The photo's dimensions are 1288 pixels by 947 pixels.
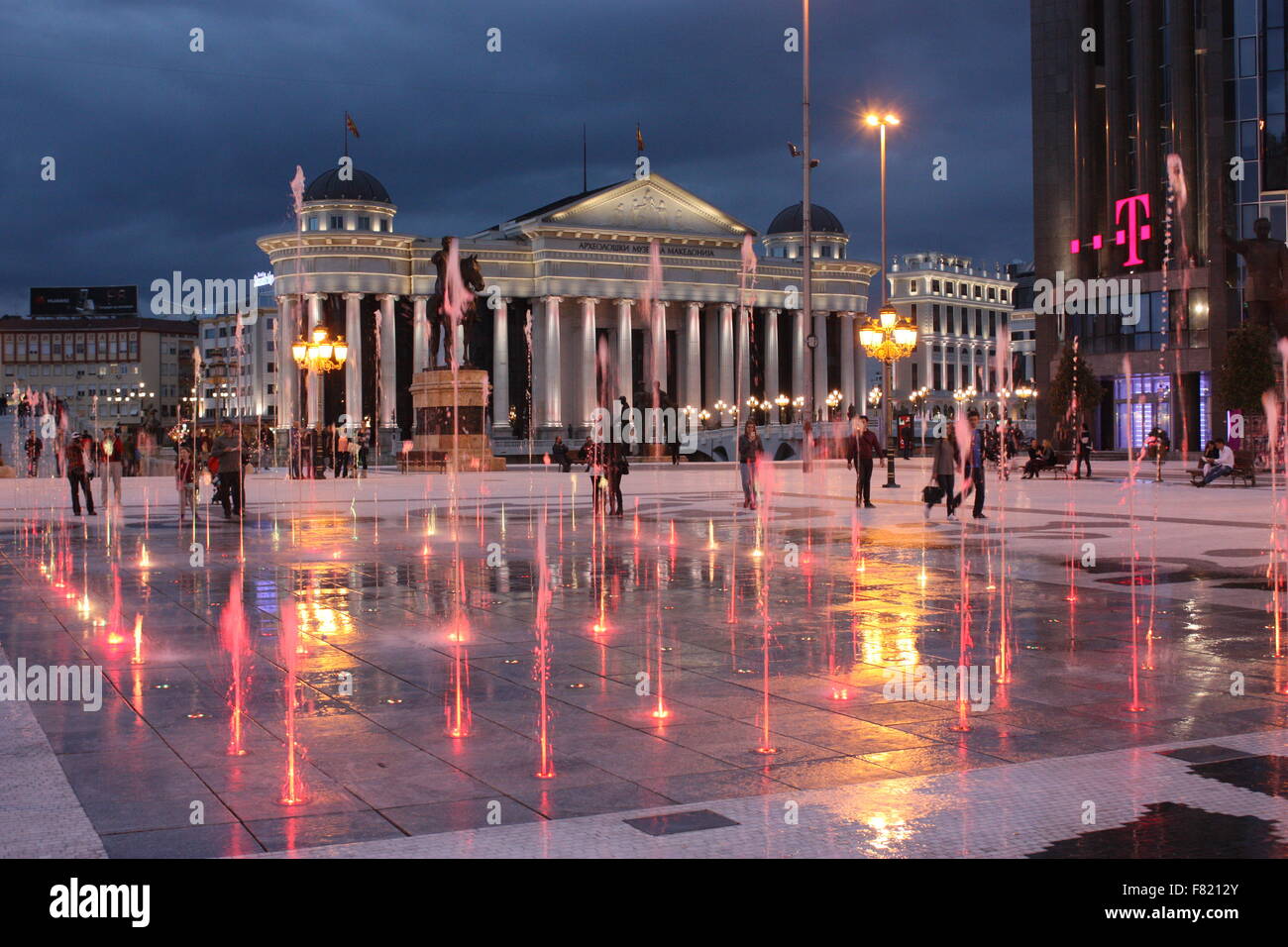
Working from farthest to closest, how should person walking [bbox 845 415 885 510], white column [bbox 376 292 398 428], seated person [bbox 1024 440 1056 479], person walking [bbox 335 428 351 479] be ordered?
white column [bbox 376 292 398 428] < person walking [bbox 335 428 351 479] < seated person [bbox 1024 440 1056 479] < person walking [bbox 845 415 885 510]

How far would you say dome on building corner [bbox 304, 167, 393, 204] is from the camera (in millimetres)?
100250

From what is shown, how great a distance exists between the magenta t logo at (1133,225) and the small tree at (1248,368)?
60.2 feet

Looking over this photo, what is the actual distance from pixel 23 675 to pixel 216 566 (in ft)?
24.3

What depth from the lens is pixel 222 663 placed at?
10031 mm

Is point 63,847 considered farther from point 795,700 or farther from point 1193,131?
point 1193,131

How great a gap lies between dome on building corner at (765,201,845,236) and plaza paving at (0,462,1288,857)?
100358mm

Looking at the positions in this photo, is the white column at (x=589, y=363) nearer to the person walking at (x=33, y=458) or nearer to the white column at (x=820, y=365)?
the white column at (x=820, y=365)

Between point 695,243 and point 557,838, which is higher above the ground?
point 695,243

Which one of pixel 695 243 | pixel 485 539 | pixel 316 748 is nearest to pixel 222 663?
pixel 316 748

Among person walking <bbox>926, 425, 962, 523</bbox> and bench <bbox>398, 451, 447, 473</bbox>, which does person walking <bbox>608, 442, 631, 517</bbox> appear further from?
bench <bbox>398, 451, 447, 473</bbox>

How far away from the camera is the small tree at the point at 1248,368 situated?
49.1 m

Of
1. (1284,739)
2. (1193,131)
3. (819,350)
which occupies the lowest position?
(1284,739)

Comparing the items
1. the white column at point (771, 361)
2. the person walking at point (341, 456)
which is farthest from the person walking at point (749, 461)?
the white column at point (771, 361)

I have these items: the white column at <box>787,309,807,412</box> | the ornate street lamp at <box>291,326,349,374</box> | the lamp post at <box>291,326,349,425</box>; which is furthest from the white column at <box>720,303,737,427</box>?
the lamp post at <box>291,326,349,425</box>
